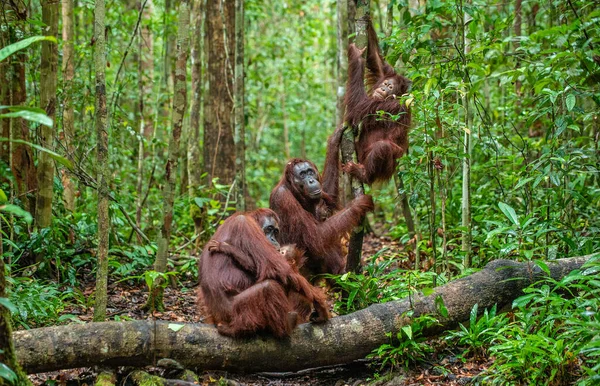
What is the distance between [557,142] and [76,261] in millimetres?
5441

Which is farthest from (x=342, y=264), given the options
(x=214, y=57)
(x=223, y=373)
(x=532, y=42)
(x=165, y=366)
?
(x=214, y=57)

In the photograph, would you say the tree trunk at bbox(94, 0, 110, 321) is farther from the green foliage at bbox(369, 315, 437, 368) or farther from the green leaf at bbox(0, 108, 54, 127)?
the green foliage at bbox(369, 315, 437, 368)

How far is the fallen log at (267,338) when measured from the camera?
13.9 feet

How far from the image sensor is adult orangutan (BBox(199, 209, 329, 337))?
4828 mm

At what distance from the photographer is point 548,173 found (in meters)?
5.57

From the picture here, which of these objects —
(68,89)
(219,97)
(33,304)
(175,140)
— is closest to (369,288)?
(175,140)

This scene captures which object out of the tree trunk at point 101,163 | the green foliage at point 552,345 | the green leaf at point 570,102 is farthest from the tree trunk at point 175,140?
the green leaf at point 570,102

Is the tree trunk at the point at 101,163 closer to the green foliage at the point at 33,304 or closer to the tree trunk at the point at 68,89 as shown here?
the green foliage at the point at 33,304

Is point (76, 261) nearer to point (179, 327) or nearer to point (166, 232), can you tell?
point (166, 232)

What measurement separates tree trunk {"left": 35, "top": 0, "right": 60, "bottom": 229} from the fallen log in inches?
101

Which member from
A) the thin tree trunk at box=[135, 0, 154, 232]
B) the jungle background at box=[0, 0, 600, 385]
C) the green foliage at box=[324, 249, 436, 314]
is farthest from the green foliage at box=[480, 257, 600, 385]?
the thin tree trunk at box=[135, 0, 154, 232]

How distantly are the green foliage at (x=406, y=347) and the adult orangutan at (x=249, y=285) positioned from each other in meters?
0.56

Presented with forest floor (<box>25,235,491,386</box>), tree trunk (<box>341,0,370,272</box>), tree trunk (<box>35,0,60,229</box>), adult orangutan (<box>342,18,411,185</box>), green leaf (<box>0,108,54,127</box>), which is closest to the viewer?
green leaf (<box>0,108,54,127</box>)

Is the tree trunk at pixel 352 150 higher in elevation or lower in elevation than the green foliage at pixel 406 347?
higher
